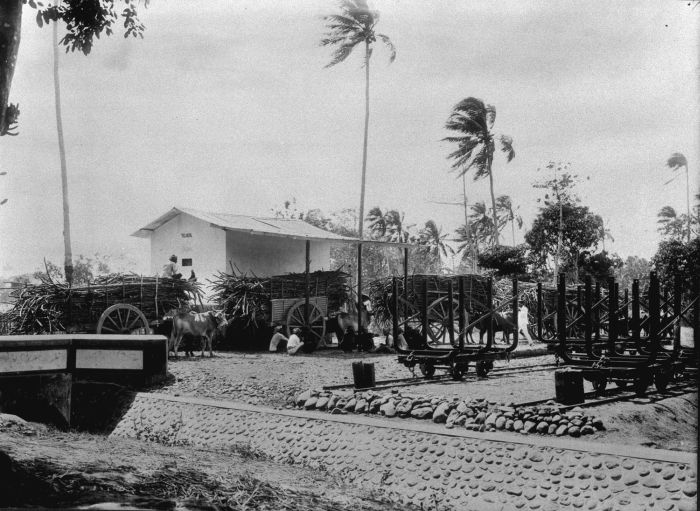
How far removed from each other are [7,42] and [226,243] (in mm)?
13903

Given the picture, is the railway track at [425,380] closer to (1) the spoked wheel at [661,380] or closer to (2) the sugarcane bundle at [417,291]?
(1) the spoked wheel at [661,380]

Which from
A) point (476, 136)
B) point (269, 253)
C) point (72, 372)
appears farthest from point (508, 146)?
point (72, 372)

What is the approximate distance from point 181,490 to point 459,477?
8.35 feet

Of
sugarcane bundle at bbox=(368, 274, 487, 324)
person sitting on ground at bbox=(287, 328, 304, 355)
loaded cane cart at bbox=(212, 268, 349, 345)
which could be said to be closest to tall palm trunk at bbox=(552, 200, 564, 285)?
sugarcane bundle at bbox=(368, 274, 487, 324)

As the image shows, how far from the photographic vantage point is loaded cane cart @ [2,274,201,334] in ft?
41.9

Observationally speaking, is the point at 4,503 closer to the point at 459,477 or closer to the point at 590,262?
the point at 459,477

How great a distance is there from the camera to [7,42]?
16.4 feet

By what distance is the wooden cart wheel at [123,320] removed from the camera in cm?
1319

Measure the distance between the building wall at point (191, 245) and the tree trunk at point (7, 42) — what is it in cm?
1353

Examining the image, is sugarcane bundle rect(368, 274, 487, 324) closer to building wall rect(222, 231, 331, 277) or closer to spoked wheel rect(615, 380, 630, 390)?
building wall rect(222, 231, 331, 277)

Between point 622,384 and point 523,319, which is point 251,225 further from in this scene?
point 622,384

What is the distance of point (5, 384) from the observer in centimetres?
978

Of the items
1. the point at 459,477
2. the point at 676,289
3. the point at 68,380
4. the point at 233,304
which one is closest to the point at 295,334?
the point at 233,304

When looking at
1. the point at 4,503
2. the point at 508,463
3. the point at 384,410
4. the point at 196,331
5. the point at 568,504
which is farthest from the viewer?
the point at 196,331
